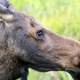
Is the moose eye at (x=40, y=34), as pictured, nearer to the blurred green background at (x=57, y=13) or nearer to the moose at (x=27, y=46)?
the moose at (x=27, y=46)

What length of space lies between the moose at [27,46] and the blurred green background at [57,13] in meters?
3.66

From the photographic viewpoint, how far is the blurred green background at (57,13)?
14.8m

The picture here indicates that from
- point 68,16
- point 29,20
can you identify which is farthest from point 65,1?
point 29,20

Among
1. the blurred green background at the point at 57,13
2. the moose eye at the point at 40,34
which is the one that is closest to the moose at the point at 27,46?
the moose eye at the point at 40,34

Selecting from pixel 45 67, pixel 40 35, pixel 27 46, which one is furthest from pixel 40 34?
pixel 45 67

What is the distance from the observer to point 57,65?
10.8m

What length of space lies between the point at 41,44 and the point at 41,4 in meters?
4.67

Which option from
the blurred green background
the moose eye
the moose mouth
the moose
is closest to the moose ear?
the moose

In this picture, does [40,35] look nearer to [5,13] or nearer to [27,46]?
[27,46]

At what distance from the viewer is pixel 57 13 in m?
15.5

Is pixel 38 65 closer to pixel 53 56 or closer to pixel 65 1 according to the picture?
pixel 53 56

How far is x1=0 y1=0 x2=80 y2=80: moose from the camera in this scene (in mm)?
10727

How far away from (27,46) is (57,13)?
4824mm

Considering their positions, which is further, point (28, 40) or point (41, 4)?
point (41, 4)
